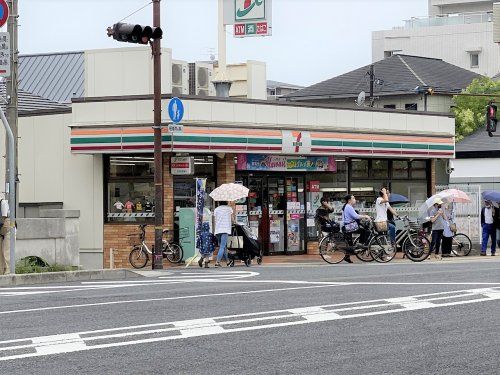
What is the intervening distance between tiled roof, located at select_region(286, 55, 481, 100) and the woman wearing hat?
120 feet

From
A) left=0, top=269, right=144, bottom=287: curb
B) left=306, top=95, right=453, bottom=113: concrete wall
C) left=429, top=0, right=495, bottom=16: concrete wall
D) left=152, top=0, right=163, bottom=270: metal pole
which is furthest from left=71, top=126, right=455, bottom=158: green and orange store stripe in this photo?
left=429, top=0, right=495, bottom=16: concrete wall

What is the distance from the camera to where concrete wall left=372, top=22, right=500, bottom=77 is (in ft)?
303

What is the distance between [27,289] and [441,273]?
24.6ft

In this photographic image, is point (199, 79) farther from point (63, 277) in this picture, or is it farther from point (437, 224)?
point (63, 277)

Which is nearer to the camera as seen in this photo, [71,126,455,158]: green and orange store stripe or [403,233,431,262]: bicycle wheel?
[403,233,431,262]: bicycle wheel

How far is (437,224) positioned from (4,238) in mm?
12798

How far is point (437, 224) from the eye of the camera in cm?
3098

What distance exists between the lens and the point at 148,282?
2048cm


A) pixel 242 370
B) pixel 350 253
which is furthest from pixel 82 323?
pixel 350 253

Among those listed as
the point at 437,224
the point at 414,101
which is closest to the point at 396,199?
the point at 437,224

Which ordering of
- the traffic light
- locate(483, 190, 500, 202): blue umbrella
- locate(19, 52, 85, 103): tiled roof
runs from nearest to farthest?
the traffic light → locate(483, 190, 500, 202): blue umbrella → locate(19, 52, 85, 103): tiled roof

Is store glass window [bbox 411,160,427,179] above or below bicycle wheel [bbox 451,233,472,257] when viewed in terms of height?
above

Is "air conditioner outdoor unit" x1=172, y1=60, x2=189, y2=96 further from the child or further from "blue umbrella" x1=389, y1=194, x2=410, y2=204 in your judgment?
the child

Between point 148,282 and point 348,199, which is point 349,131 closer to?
point 348,199
